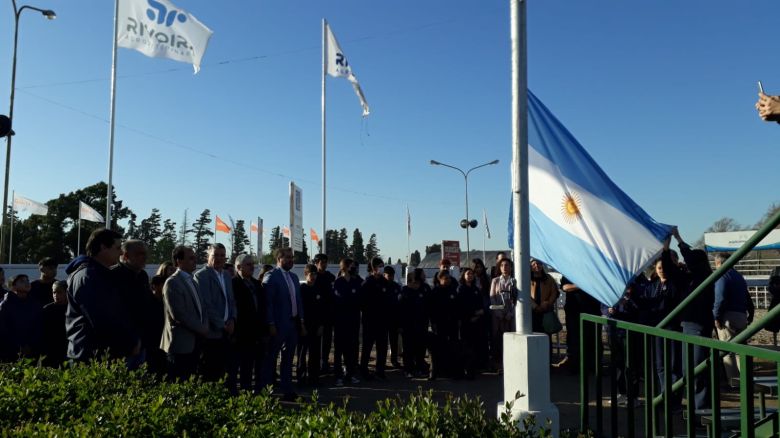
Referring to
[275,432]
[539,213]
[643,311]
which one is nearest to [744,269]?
[643,311]

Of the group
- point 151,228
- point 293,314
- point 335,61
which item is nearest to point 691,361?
point 293,314

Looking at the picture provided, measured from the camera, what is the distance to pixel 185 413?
10.1 ft

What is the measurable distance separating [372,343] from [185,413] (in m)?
6.84

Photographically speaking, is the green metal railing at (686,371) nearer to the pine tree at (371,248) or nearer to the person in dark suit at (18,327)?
the person in dark suit at (18,327)

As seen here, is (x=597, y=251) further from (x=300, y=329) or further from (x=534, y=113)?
(x=300, y=329)

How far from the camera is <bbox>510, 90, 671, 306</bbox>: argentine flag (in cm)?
460

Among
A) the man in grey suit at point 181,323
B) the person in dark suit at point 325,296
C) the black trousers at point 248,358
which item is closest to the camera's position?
the man in grey suit at point 181,323

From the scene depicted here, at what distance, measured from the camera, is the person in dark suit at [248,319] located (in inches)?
294

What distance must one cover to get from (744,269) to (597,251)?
43075mm

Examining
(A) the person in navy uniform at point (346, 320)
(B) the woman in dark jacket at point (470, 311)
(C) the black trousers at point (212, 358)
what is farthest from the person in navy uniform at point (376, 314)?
(C) the black trousers at point (212, 358)

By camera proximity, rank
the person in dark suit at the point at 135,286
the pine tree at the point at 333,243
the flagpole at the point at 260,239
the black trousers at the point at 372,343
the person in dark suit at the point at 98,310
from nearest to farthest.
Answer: the person in dark suit at the point at 98,310, the person in dark suit at the point at 135,286, the black trousers at the point at 372,343, the flagpole at the point at 260,239, the pine tree at the point at 333,243

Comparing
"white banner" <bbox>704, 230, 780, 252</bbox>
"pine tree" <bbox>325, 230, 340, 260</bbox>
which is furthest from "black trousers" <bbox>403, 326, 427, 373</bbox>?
"pine tree" <bbox>325, 230, 340, 260</bbox>

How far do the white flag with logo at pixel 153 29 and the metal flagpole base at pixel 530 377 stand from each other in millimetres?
12544

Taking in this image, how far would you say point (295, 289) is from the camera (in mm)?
8117
